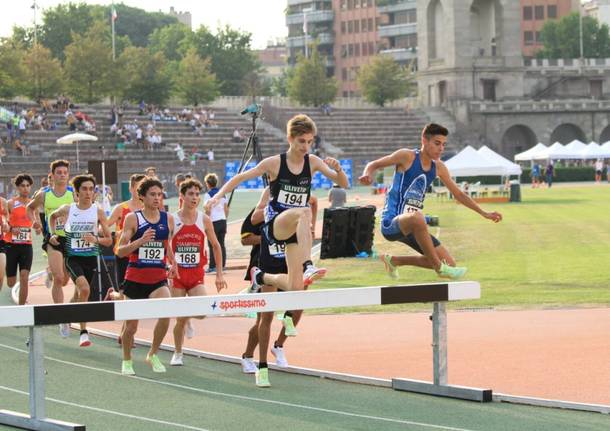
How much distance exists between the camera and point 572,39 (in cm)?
14562

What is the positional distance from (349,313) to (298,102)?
3713 inches

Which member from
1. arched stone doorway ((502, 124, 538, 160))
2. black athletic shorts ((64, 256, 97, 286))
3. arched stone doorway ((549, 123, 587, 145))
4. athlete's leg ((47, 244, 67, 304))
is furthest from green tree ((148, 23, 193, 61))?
black athletic shorts ((64, 256, 97, 286))

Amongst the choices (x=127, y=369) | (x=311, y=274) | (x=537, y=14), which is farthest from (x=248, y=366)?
(x=537, y=14)

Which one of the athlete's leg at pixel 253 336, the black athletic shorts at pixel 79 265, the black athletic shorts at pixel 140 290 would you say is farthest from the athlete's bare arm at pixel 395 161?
the black athletic shorts at pixel 79 265

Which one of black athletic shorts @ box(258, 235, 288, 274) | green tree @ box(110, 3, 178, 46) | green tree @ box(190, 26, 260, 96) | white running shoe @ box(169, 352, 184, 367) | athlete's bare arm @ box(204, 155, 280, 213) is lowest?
white running shoe @ box(169, 352, 184, 367)

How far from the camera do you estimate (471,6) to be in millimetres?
114125

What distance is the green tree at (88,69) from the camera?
90.9 meters

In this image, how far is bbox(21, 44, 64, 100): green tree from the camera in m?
86.7

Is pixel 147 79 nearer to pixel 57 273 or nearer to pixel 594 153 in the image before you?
pixel 594 153

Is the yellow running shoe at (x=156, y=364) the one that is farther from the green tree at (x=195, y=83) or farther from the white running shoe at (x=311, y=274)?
the green tree at (x=195, y=83)

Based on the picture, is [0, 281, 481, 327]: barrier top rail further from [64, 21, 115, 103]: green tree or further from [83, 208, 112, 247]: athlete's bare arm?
[64, 21, 115, 103]: green tree

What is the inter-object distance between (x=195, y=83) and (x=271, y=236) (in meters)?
92.1

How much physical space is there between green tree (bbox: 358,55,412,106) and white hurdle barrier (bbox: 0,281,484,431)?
103 m

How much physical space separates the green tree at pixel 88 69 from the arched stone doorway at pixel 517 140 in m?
35.8
